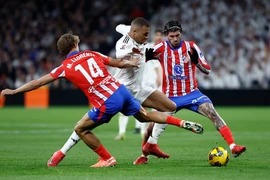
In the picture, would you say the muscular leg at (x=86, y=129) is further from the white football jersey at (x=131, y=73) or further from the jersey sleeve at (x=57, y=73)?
the white football jersey at (x=131, y=73)

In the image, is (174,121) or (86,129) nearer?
(174,121)

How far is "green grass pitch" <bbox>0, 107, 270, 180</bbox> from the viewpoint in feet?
29.5

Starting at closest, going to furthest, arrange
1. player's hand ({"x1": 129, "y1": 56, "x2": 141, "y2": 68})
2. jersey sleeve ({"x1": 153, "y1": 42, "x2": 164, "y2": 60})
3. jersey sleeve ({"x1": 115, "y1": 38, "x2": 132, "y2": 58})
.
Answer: player's hand ({"x1": 129, "y1": 56, "x2": 141, "y2": 68}) → jersey sleeve ({"x1": 115, "y1": 38, "x2": 132, "y2": 58}) → jersey sleeve ({"x1": 153, "y1": 42, "x2": 164, "y2": 60})

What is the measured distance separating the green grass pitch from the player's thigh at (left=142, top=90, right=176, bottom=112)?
84 cm

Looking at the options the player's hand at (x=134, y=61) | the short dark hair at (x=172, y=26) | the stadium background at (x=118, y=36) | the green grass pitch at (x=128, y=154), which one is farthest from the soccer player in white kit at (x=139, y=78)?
the stadium background at (x=118, y=36)

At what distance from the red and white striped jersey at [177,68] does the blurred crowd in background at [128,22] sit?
18.9 meters

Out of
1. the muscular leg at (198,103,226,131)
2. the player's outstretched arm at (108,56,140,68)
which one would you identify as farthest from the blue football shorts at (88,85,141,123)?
the muscular leg at (198,103,226,131)

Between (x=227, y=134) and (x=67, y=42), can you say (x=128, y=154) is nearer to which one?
(x=227, y=134)

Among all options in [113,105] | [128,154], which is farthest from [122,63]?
[128,154]

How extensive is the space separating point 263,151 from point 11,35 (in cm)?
2208

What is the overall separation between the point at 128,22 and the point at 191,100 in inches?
885

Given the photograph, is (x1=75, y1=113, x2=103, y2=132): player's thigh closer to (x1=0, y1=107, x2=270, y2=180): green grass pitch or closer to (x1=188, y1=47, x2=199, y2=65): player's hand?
(x1=0, y1=107, x2=270, y2=180): green grass pitch

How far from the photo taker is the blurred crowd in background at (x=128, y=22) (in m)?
30.4

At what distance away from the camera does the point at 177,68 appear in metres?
11.3
